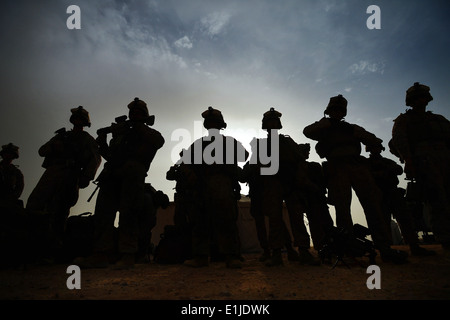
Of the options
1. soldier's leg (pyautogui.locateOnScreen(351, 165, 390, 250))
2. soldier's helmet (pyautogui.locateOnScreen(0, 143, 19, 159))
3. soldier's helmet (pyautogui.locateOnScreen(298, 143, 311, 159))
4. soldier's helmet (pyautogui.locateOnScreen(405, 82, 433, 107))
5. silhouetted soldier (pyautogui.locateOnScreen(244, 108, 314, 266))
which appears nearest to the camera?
soldier's leg (pyautogui.locateOnScreen(351, 165, 390, 250))

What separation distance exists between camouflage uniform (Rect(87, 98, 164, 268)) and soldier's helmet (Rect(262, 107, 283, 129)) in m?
1.92

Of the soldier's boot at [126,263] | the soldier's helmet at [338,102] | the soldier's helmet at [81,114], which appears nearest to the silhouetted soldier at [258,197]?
the soldier's helmet at [338,102]

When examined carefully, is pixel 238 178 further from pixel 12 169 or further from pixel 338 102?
pixel 12 169

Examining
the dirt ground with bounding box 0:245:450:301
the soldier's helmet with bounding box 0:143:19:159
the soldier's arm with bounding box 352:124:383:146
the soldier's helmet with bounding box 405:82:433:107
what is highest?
the soldier's helmet with bounding box 405:82:433:107

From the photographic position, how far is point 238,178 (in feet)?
15.4

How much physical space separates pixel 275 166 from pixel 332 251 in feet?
5.08

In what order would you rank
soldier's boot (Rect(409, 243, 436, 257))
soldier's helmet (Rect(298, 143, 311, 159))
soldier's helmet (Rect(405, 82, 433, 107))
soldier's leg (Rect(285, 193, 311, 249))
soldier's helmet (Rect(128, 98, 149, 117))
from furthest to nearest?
1. soldier's helmet (Rect(298, 143, 311, 159))
2. soldier's helmet (Rect(405, 82, 433, 107))
3. soldier's helmet (Rect(128, 98, 149, 117))
4. soldier's boot (Rect(409, 243, 436, 257))
5. soldier's leg (Rect(285, 193, 311, 249))

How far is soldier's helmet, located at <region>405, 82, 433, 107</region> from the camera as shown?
15.0 ft

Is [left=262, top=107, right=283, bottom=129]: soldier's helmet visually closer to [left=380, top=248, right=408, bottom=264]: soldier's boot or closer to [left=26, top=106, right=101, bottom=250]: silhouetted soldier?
[left=380, top=248, right=408, bottom=264]: soldier's boot

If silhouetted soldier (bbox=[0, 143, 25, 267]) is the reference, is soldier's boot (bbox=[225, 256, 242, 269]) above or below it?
below

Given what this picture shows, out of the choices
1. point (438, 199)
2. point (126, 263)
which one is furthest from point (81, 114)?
point (438, 199)

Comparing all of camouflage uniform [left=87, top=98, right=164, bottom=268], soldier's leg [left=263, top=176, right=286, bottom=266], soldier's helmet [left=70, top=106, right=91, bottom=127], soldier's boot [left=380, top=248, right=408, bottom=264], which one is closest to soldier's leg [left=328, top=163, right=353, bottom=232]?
soldier's boot [left=380, top=248, right=408, bottom=264]

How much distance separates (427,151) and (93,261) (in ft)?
18.6
